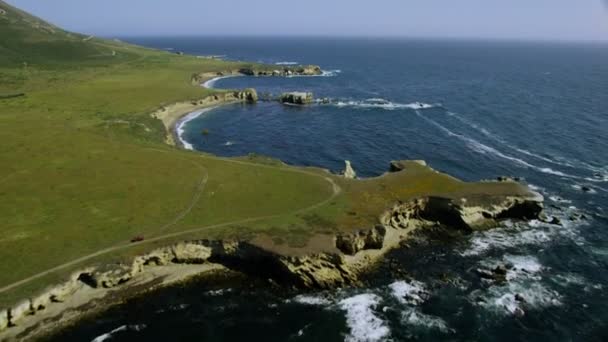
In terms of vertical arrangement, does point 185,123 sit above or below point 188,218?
above

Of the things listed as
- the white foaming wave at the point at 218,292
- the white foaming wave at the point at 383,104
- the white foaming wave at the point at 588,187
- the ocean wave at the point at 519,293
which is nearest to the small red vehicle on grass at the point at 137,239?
the white foaming wave at the point at 218,292

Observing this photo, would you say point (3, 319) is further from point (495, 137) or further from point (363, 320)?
point (495, 137)

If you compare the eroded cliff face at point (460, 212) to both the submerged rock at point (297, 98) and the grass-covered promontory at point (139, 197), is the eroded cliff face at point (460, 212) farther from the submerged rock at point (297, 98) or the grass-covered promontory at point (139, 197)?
the submerged rock at point (297, 98)

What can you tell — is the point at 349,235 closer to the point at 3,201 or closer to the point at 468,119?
the point at 3,201

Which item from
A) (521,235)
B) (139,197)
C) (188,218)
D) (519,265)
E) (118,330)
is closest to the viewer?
(118,330)

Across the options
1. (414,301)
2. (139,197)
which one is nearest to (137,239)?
(139,197)

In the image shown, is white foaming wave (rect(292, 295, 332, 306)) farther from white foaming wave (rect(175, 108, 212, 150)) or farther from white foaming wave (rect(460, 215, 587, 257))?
white foaming wave (rect(175, 108, 212, 150))
